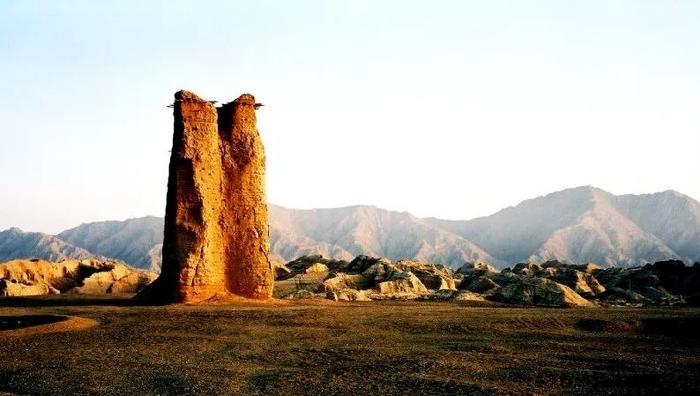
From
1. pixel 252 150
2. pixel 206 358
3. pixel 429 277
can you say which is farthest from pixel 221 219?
pixel 429 277

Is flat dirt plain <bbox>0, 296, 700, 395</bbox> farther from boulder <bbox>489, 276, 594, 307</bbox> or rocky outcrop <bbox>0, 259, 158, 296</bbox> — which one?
rocky outcrop <bbox>0, 259, 158, 296</bbox>

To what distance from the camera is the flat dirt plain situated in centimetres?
1188

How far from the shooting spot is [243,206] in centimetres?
2972

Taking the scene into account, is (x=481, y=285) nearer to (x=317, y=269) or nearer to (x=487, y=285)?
(x=487, y=285)

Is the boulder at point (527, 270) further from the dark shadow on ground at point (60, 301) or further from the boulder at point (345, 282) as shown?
the dark shadow on ground at point (60, 301)

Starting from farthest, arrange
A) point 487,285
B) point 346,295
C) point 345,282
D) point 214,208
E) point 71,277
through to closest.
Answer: point 71,277
point 487,285
point 345,282
point 346,295
point 214,208

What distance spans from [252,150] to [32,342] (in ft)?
50.1

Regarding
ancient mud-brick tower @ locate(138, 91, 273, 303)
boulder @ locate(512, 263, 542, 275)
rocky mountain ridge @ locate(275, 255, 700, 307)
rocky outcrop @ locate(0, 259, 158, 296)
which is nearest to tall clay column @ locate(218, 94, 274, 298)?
ancient mud-brick tower @ locate(138, 91, 273, 303)

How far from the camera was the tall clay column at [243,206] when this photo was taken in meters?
29.4

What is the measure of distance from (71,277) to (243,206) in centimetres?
2439

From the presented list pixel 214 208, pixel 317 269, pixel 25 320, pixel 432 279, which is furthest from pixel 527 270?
pixel 25 320

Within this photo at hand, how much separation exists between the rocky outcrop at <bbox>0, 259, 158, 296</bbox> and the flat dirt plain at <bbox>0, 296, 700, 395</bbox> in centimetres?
1951

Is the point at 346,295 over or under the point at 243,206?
under

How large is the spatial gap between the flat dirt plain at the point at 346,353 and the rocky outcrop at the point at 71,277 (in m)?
19.5
